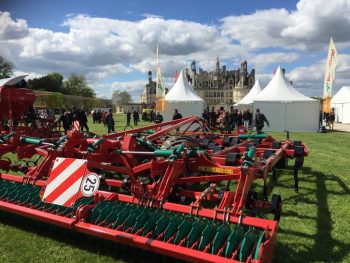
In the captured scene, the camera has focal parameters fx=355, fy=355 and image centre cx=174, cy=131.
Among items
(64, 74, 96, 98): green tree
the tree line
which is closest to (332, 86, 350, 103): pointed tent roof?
the tree line

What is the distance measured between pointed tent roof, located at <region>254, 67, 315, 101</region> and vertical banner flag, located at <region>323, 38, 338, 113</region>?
1.33 meters

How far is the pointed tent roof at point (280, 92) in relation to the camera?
2409 centimetres

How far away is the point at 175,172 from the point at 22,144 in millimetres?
3554

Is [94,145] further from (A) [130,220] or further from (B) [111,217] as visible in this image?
(A) [130,220]

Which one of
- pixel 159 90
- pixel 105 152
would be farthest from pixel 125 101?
pixel 105 152

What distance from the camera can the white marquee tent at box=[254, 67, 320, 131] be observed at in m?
23.9

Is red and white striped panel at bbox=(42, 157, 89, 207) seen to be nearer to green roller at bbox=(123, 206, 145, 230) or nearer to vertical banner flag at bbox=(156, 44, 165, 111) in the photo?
green roller at bbox=(123, 206, 145, 230)

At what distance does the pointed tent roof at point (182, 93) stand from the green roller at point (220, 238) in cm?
2368

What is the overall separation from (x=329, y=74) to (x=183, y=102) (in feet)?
33.7

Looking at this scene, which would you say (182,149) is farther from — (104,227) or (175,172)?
(104,227)

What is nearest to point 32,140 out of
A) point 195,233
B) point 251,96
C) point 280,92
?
point 195,233

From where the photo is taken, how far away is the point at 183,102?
26953mm

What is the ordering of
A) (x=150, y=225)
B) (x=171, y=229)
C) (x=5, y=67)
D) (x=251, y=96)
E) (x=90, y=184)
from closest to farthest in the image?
(x=171, y=229), (x=150, y=225), (x=90, y=184), (x=251, y=96), (x=5, y=67)

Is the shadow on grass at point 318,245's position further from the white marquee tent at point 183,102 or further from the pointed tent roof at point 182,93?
the pointed tent roof at point 182,93
